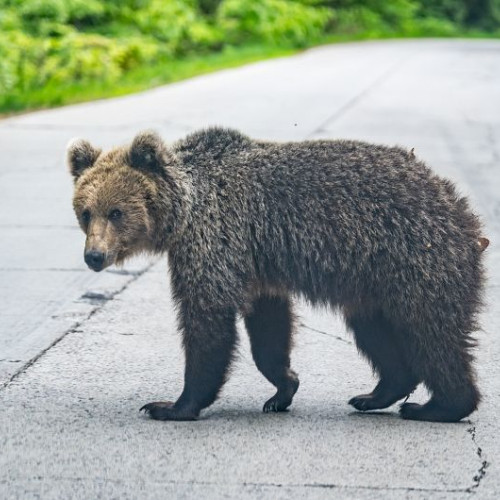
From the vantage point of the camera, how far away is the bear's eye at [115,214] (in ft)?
19.9

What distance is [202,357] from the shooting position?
234 inches

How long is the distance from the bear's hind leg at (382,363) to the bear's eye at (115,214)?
118 centimetres

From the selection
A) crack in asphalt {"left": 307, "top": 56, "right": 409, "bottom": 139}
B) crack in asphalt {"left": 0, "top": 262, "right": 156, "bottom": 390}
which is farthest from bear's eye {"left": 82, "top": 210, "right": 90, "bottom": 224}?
crack in asphalt {"left": 307, "top": 56, "right": 409, "bottom": 139}

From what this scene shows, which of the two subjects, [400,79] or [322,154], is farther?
[400,79]

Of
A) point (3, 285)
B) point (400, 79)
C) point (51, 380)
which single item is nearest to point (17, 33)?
point (400, 79)

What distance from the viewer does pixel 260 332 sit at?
20.9ft

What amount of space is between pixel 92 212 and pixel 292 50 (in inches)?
1211

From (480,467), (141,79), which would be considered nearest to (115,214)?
(480,467)

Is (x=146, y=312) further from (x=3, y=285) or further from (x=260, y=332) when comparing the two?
(x=260, y=332)

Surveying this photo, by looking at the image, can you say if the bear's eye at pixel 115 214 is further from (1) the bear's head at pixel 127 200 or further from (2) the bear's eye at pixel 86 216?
(2) the bear's eye at pixel 86 216

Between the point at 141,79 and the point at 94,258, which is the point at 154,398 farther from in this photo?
the point at 141,79

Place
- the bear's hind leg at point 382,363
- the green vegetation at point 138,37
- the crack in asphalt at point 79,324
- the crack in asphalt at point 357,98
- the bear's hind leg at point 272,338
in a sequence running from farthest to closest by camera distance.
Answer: the green vegetation at point 138,37, the crack in asphalt at point 357,98, the crack in asphalt at point 79,324, the bear's hind leg at point 272,338, the bear's hind leg at point 382,363

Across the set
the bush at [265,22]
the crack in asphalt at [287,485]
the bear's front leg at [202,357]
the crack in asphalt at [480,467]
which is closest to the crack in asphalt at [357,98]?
the bush at [265,22]

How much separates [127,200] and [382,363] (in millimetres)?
1440
